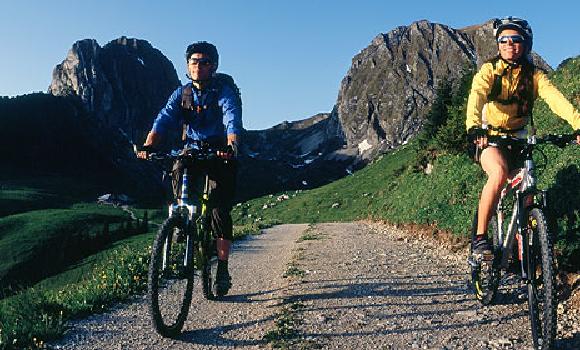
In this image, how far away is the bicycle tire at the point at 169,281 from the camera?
5.64m

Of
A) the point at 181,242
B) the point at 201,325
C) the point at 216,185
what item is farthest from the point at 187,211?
the point at 201,325

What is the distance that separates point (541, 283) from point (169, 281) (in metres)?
4.28

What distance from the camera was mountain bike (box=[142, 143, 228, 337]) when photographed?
226 inches

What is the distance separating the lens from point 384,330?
5941 mm

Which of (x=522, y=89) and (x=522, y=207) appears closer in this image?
(x=522, y=207)

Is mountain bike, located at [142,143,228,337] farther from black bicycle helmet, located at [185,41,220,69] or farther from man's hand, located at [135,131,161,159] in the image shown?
black bicycle helmet, located at [185,41,220,69]

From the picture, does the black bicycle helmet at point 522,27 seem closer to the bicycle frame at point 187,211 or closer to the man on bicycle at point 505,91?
the man on bicycle at point 505,91

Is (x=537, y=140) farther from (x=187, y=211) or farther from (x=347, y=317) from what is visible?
(x=187, y=211)

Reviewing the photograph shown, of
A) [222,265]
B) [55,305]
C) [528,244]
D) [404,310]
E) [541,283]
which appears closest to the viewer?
[541,283]

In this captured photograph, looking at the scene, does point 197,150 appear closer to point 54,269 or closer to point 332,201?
point 332,201

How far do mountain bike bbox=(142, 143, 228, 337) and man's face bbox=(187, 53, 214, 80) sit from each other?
3.49ft

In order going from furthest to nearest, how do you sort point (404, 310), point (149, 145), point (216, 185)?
point (216, 185)
point (404, 310)
point (149, 145)

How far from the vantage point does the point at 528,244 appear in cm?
514

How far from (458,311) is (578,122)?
2923mm
